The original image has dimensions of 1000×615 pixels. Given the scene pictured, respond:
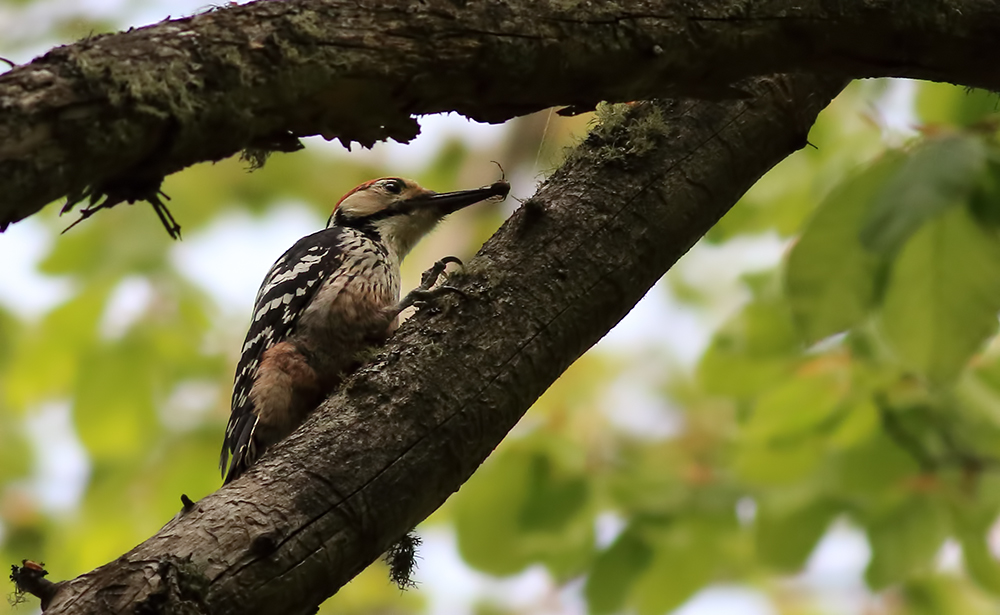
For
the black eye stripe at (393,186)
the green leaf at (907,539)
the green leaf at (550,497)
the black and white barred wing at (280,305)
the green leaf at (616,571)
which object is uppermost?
the black eye stripe at (393,186)

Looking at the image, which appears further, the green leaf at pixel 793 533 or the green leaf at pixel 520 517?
the green leaf at pixel 793 533

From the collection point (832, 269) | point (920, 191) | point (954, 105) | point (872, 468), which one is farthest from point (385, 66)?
point (872, 468)

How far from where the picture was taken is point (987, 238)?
292 cm

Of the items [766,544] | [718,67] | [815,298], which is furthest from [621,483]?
[718,67]

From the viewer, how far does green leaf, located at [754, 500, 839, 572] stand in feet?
14.2

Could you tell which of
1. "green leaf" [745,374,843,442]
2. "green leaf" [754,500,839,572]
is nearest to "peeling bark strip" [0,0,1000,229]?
"green leaf" [745,374,843,442]

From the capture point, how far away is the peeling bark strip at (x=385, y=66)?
1497 mm

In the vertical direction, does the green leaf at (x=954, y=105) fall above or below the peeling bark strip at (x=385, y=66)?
below

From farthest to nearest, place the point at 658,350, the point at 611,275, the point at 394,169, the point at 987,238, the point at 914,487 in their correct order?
the point at 658,350 < the point at 394,169 < the point at 914,487 < the point at 987,238 < the point at 611,275

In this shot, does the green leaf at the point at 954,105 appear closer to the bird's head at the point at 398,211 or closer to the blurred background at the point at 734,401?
the blurred background at the point at 734,401

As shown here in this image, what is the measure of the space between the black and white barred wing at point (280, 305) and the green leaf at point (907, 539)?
2.55 metres

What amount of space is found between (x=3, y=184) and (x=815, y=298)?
7.72 ft

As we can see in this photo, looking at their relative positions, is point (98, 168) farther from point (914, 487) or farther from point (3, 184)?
point (914, 487)

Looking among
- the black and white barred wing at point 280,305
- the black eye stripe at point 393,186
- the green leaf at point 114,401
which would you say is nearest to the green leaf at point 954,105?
the black and white barred wing at point 280,305
